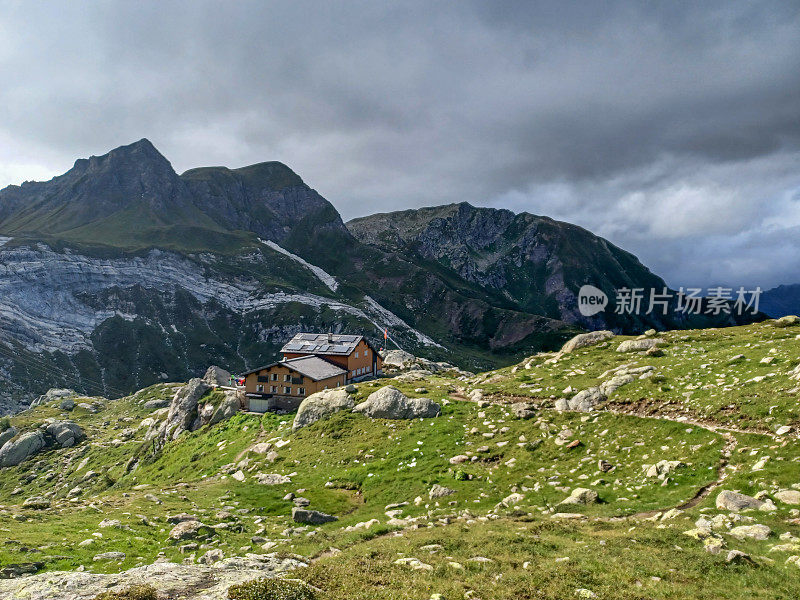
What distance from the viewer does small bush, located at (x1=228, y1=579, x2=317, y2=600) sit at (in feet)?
43.1

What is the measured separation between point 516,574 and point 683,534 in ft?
27.0

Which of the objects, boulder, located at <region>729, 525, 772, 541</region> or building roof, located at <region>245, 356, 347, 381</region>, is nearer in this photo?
boulder, located at <region>729, 525, 772, 541</region>

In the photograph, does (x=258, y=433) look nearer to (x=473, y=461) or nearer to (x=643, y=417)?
(x=473, y=461)

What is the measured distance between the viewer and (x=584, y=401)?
1505 inches

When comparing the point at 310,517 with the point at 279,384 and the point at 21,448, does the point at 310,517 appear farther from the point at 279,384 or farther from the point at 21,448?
the point at 21,448

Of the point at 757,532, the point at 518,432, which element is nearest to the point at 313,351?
the point at 518,432

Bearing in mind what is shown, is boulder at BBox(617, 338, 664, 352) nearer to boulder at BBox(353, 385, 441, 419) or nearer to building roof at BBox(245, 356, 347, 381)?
boulder at BBox(353, 385, 441, 419)

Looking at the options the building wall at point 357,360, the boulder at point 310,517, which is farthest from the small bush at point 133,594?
the building wall at point 357,360

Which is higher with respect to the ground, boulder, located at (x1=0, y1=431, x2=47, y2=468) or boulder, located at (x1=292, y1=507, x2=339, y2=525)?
boulder, located at (x1=292, y1=507, x2=339, y2=525)

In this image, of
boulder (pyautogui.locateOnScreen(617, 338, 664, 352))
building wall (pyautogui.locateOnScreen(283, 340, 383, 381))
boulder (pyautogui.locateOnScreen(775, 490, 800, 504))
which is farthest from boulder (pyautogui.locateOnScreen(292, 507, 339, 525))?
building wall (pyautogui.locateOnScreen(283, 340, 383, 381))

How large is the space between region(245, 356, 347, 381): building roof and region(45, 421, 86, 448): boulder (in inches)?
→ 1782

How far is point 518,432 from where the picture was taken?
36594 mm

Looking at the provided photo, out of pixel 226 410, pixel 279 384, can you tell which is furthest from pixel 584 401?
pixel 226 410

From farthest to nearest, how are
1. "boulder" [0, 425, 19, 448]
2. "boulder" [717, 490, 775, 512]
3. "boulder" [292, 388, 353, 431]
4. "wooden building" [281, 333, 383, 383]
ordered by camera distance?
1. "wooden building" [281, 333, 383, 383]
2. "boulder" [0, 425, 19, 448]
3. "boulder" [292, 388, 353, 431]
4. "boulder" [717, 490, 775, 512]
